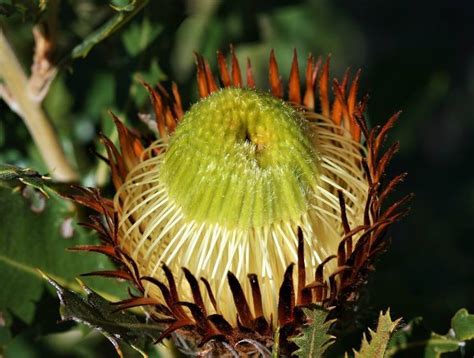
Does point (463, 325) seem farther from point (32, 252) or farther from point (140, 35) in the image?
point (140, 35)

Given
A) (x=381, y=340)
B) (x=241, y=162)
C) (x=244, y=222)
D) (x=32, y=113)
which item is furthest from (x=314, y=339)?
(x=32, y=113)

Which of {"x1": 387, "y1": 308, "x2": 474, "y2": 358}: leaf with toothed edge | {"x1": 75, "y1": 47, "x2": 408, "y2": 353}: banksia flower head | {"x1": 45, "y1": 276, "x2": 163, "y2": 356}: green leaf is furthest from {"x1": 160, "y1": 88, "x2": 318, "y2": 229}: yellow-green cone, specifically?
{"x1": 387, "y1": 308, "x2": 474, "y2": 358}: leaf with toothed edge

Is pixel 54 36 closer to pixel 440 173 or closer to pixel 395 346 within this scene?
pixel 395 346

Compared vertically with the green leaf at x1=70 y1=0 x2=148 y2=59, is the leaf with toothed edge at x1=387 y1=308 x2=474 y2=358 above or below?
below

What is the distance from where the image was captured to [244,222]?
2.34 metres

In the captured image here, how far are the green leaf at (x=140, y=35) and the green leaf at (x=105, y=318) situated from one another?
1.18 meters

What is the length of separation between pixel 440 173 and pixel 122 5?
2.76 m

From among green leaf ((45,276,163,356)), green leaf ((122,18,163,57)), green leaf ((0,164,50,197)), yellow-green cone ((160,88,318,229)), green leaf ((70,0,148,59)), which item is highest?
green leaf ((70,0,148,59))

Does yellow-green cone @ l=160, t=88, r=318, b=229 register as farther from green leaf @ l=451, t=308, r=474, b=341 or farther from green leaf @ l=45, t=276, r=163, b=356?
green leaf @ l=451, t=308, r=474, b=341

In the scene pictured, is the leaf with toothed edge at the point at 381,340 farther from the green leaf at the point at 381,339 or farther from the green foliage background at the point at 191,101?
the green foliage background at the point at 191,101

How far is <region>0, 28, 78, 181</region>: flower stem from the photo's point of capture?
2672mm

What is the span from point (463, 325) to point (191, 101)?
127 cm

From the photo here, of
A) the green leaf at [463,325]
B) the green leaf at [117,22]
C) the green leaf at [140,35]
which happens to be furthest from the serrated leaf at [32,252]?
the green leaf at [463,325]

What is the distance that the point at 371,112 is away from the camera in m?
3.88
